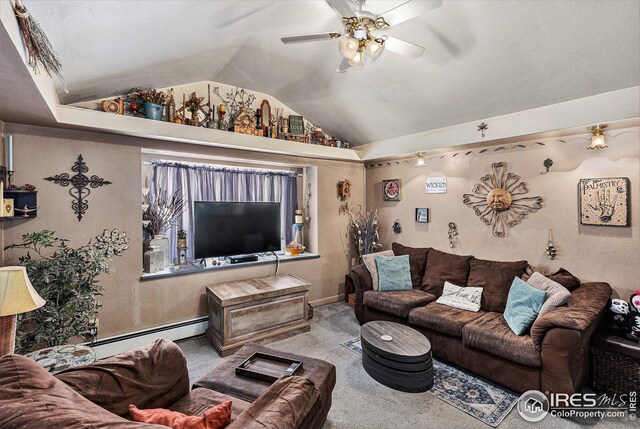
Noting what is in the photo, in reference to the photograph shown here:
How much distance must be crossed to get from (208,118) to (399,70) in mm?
2271

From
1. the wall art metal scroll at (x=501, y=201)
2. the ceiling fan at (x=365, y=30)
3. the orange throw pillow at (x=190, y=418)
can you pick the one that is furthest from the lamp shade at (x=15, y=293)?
the wall art metal scroll at (x=501, y=201)

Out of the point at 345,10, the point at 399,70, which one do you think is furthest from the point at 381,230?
the point at 345,10

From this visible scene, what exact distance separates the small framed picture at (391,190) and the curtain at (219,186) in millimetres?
1474

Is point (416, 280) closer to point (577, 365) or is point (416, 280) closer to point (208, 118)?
point (577, 365)

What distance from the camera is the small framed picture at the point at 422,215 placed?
433 cm

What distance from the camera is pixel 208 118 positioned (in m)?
3.58

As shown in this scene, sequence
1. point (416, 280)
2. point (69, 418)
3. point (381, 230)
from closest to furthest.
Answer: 1. point (69, 418)
2. point (416, 280)
3. point (381, 230)

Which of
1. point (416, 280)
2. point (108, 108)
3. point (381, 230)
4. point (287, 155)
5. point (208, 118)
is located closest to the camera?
point (108, 108)

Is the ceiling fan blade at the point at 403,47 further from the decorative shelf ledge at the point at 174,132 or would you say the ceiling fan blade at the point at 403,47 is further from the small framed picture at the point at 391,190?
the small framed picture at the point at 391,190

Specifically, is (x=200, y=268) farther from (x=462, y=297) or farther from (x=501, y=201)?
(x=501, y=201)

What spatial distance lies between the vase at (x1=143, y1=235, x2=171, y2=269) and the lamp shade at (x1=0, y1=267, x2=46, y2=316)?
4.84ft

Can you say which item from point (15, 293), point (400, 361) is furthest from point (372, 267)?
point (15, 293)

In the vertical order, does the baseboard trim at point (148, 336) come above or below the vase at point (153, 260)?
below

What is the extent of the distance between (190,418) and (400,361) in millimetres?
1730
